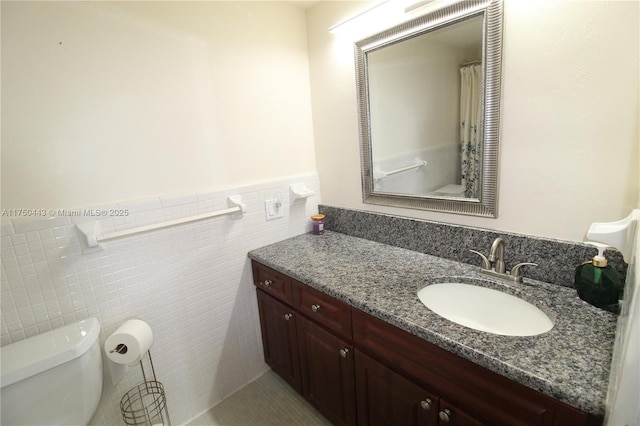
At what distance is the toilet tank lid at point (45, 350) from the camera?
3.32 feet

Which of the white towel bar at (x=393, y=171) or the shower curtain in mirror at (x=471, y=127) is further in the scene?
the white towel bar at (x=393, y=171)

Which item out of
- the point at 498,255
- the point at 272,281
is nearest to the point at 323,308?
the point at 272,281

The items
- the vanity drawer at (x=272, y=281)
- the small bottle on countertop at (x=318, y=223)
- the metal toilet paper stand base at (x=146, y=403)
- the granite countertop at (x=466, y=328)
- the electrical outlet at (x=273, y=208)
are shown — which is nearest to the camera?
the granite countertop at (x=466, y=328)

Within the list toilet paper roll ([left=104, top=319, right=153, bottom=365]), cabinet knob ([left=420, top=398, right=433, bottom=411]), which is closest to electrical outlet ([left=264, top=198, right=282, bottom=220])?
toilet paper roll ([left=104, top=319, right=153, bottom=365])

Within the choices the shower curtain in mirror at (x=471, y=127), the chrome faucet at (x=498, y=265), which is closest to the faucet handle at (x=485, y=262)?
the chrome faucet at (x=498, y=265)

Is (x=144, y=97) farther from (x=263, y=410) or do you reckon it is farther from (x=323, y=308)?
(x=263, y=410)

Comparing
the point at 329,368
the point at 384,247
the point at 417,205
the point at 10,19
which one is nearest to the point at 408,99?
the point at 417,205

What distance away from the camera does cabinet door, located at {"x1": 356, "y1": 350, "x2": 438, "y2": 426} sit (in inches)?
40.5

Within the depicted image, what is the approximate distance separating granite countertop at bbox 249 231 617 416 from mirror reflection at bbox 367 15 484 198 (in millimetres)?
382

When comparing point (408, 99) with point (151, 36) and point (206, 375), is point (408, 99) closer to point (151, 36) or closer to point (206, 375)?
point (151, 36)

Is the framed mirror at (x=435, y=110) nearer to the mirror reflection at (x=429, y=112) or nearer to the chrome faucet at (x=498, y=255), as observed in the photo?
the mirror reflection at (x=429, y=112)

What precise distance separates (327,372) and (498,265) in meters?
0.88

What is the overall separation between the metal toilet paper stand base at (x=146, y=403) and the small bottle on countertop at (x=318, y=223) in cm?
108

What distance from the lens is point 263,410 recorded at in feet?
5.57
